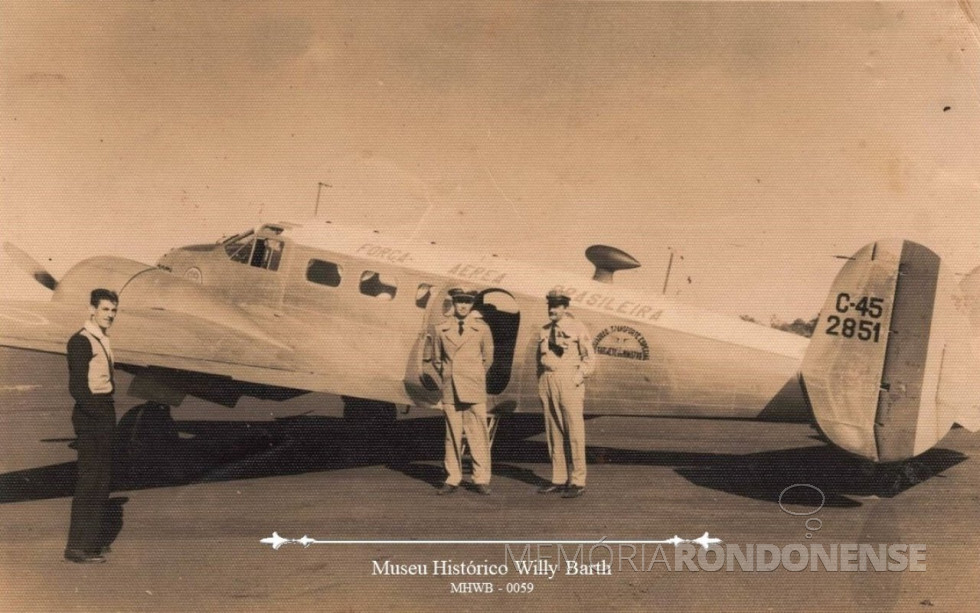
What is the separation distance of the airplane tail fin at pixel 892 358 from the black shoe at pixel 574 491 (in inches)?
92.3

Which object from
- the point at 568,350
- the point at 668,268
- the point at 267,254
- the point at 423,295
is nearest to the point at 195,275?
the point at 267,254

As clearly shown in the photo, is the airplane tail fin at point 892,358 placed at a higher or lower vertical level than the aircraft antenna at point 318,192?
lower

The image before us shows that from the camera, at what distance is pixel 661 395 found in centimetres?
728

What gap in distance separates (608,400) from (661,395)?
57 cm

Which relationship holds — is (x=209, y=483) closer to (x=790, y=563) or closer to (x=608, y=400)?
(x=608, y=400)

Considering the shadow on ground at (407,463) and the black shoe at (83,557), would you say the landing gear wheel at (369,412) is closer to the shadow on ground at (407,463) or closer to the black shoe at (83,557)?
the shadow on ground at (407,463)

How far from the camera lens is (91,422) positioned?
17.8 feet

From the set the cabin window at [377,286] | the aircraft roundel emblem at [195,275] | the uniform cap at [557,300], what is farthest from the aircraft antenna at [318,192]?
the uniform cap at [557,300]

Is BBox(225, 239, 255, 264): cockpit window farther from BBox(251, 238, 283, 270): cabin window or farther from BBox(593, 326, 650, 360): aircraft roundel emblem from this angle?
BBox(593, 326, 650, 360): aircraft roundel emblem

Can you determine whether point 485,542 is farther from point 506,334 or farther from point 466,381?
point 506,334

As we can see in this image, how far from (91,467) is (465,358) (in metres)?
3.35

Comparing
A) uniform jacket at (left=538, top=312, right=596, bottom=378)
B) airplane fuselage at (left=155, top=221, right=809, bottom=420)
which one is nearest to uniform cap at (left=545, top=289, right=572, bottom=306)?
uniform jacket at (left=538, top=312, right=596, bottom=378)

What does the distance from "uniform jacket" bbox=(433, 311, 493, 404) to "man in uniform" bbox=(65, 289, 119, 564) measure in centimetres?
302

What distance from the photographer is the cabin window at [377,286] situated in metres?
8.09
